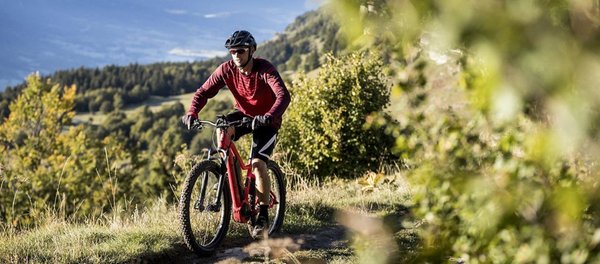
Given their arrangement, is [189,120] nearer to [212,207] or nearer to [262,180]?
[212,207]

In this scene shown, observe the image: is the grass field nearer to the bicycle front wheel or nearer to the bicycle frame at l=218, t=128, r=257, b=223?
the bicycle front wheel

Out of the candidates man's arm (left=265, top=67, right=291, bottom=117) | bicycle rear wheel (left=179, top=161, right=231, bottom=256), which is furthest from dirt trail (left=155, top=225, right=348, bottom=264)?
man's arm (left=265, top=67, right=291, bottom=117)

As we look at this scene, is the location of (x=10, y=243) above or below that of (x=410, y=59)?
below

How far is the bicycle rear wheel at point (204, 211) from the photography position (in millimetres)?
5895

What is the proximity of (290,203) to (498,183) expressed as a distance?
675 centimetres

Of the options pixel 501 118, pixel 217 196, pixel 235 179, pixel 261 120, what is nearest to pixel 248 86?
pixel 261 120

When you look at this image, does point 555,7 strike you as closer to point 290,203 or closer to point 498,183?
point 498,183

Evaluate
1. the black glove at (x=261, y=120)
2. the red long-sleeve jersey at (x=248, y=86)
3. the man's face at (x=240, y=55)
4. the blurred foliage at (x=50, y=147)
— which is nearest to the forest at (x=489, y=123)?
the black glove at (x=261, y=120)

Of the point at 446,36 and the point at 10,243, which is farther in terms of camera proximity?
the point at 10,243

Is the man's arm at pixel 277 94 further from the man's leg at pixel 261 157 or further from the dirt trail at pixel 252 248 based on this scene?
the dirt trail at pixel 252 248

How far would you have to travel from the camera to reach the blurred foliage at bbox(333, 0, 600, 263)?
0.96 m

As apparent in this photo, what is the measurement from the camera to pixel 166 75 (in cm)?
19862

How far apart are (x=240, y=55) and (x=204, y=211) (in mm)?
1755

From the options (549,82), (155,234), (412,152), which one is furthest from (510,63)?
(155,234)
